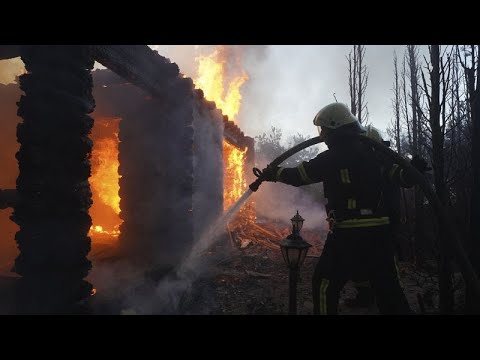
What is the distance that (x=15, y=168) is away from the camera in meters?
9.81

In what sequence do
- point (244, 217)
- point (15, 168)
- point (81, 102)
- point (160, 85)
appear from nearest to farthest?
point (81, 102) → point (160, 85) → point (15, 168) → point (244, 217)

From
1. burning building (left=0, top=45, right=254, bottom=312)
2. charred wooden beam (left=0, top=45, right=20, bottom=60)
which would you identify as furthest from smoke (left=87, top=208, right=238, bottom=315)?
charred wooden beam (left=0, top=45, right=20, bottom=60)

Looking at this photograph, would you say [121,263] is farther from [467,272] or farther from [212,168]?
[467,272]

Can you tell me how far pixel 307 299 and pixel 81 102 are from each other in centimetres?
522

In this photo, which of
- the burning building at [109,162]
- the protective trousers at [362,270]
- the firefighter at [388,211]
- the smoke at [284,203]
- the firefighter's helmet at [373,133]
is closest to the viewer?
the protective trousers at [362,270]

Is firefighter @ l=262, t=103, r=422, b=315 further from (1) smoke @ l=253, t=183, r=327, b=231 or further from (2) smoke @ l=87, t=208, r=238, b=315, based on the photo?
(1) smoke @ l=253, t=183, r=327, b=231

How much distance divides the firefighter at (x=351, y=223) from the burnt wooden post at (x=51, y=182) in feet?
9.75

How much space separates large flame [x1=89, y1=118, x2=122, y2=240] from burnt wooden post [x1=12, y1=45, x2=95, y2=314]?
771 cm

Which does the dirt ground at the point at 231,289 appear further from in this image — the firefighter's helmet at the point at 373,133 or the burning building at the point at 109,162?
the firefighter's helmet at the point at 373,133

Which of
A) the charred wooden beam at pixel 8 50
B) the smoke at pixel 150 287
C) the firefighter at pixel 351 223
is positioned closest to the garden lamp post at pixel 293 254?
the firefighter at pixel 351 223

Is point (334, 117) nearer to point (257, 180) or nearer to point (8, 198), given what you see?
point (257, 180)

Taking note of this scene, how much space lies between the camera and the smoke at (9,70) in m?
11.0

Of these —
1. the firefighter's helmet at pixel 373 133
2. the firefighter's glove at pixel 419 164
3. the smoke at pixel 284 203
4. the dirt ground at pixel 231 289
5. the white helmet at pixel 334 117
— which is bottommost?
the dirt ground at pixel 231 289

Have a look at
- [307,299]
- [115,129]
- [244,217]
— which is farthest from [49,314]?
[244,217]
